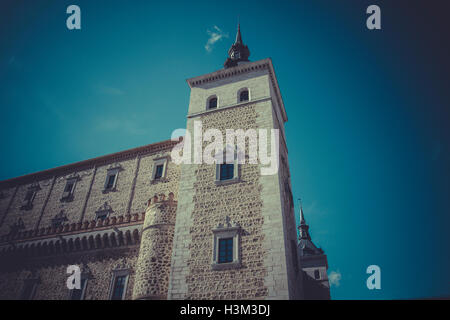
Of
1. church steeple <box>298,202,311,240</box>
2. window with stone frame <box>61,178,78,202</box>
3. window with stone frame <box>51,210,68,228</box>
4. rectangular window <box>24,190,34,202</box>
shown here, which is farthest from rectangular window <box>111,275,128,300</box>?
church steeple <box>298,202,311,240</box>

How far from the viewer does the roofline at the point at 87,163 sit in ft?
67.4

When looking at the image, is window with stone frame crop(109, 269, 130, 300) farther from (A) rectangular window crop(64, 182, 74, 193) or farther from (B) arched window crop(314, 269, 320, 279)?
(B) arched window crop(314, 269, 320, 279)

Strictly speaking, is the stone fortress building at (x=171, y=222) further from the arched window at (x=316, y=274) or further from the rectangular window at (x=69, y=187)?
the arched window at (x=316, y=274)

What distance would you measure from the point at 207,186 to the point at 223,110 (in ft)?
16.8

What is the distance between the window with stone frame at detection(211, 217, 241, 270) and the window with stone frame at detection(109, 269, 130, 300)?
208 inches

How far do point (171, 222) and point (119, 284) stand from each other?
4170 mm

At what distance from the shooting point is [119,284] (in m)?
14.7

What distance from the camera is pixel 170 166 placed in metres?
19.3

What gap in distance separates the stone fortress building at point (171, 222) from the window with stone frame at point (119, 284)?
0.05m

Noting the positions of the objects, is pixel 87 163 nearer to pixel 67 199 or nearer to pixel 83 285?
pixel 67 199

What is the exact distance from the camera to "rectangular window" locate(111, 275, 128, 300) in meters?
14.4

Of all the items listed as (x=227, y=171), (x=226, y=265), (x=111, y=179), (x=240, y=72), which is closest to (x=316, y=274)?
(x=227, y=171)

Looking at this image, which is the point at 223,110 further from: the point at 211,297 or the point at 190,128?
the point at 211,297
